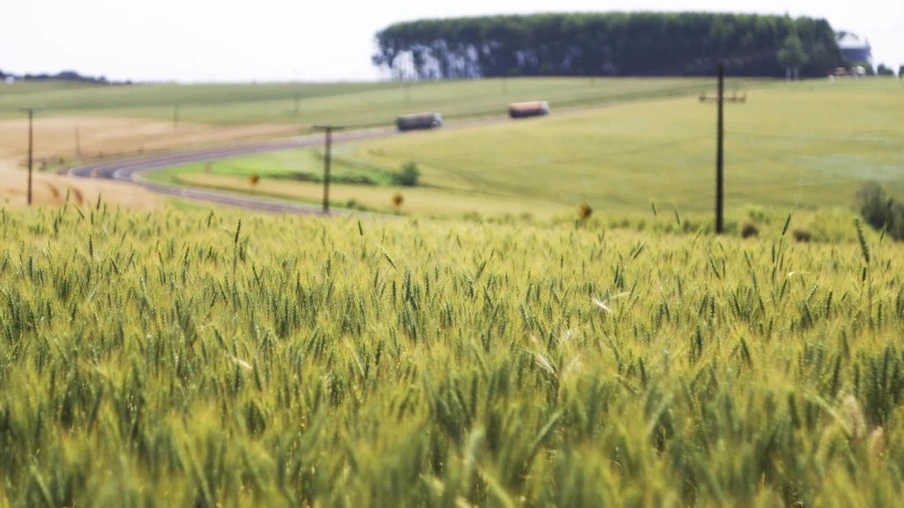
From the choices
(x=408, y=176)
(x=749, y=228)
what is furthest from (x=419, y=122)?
(x=749, y=228)

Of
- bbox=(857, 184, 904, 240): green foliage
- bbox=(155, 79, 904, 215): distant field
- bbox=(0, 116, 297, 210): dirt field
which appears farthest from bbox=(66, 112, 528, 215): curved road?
bbox=(857, 184, 904, 240): green foliage

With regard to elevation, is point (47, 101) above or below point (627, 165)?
above

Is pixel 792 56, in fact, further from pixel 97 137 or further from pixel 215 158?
pixel 97 137

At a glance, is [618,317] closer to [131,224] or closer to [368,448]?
[368,448]

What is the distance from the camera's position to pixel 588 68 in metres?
154

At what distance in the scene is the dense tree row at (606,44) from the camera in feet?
459

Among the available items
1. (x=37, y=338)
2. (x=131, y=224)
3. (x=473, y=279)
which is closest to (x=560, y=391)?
(x=37, y=338)

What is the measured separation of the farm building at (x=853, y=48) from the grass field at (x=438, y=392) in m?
139

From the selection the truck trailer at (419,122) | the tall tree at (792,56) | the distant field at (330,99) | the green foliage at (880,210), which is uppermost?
the tall tree at (792,56)

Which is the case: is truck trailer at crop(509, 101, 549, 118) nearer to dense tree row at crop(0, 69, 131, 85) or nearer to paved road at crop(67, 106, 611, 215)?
paved road at crop(67, 106, 611, 215)

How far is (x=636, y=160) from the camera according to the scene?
68688mm

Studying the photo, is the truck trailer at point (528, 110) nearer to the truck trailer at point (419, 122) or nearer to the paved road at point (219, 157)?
the paved road at point (219, 157)

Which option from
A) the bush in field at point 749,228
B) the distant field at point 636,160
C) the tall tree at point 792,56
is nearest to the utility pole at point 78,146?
the distant field at point 636,160

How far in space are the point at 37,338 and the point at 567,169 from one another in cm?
6563
